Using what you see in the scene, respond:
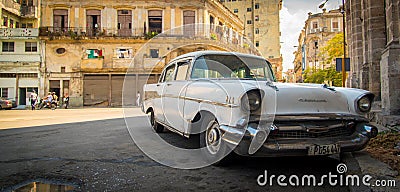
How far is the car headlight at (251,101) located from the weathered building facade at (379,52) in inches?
145

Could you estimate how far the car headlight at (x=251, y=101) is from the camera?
278cm

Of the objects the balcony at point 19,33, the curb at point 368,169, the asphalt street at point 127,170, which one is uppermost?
the balcony at point 19,33

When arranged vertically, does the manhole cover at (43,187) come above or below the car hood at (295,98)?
below

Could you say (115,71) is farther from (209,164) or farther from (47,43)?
(209,164)

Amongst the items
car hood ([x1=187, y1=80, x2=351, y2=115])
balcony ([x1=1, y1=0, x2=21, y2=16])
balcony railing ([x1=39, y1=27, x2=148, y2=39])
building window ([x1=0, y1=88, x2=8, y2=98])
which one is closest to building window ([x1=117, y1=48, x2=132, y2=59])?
balcony railing ([x1=39, y1=27, x2=148, y2=39])

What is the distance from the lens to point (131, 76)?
2430 cm

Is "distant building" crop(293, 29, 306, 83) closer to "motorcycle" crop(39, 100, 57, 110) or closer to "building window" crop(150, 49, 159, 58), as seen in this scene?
"building window" crop(150, 49, 159, 58)

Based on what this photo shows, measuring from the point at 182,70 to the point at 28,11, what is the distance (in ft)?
97.9

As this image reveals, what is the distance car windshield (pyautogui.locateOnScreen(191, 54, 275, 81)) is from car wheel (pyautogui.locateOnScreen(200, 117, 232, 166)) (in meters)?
A: 0.90

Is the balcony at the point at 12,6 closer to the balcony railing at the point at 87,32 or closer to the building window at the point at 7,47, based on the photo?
the building window at the point at 7,47

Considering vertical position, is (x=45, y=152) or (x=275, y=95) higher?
(x=275, y=95)

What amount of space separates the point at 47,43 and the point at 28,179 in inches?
1025

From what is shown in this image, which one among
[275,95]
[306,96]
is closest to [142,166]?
[275,95]

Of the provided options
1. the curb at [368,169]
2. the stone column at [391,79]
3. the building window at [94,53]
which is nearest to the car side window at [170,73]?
the curb at [368,169]
